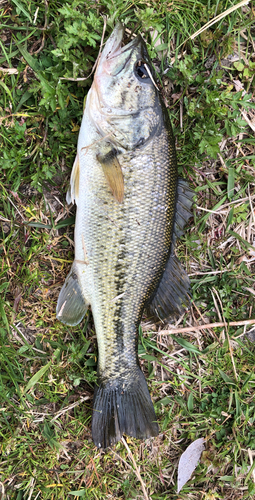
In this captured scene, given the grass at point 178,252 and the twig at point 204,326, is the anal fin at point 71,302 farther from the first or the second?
the twig at point 204,326

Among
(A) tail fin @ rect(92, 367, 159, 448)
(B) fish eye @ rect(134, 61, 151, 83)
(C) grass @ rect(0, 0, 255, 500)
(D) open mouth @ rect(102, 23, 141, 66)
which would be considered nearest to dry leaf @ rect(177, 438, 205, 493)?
(C) grass @ rect(0, 0, 255, 500)

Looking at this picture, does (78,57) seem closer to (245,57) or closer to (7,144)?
(7,144)

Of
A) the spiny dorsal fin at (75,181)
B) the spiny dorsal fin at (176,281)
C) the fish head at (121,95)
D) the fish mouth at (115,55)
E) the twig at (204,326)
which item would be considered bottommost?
the twig at (204,326)

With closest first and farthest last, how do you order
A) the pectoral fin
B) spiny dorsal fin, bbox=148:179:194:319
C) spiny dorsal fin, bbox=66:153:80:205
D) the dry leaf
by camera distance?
the pectoral fin → spiny dorsal fin, bbox=66:153:80:205 → spiny dorsal fin, bbox=148:179:194:319 → the dry leaf

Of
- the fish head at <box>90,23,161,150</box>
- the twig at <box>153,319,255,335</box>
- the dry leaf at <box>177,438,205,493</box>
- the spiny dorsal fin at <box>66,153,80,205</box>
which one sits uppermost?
the fish head at <box>90,23,161,150</box>

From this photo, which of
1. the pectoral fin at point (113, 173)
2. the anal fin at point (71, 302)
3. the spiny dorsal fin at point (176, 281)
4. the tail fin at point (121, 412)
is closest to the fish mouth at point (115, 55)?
the pectoral fin at point (113, 173)

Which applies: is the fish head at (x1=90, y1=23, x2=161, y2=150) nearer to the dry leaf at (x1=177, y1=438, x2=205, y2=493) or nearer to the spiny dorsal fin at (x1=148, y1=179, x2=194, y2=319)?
the spiny dorsal fin at (x1=148, y1=179, x2=194, y2=319)

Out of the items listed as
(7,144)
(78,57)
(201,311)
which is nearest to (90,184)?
(7,144)
